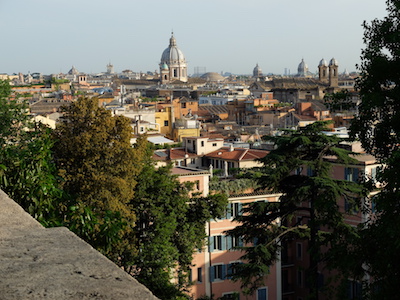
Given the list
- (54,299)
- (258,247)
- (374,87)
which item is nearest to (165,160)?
(258,247)

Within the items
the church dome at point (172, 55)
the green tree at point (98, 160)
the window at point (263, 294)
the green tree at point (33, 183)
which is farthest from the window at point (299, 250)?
the church dome at point (172, 55)

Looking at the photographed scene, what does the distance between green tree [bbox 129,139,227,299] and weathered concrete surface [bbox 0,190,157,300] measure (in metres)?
10.7

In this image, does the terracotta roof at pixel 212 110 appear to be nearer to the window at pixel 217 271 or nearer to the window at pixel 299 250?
the window at pixel 299 250

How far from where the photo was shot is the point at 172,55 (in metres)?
159

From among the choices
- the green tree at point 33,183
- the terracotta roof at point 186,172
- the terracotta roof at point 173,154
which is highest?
the green tree at point 33,183

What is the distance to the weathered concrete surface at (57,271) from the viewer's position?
1931 mm

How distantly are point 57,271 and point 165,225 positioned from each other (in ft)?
40.5

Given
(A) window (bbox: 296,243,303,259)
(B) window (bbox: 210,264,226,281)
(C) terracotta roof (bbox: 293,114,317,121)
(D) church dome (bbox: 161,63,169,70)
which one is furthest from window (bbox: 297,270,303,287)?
(D) church dome (bbox: 161,63,169,70)

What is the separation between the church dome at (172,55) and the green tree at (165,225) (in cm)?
14432

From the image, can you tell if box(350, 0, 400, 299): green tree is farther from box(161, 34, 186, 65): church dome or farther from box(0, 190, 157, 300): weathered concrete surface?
box(161, 34, 186, 65): church dome

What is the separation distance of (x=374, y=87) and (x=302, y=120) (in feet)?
154

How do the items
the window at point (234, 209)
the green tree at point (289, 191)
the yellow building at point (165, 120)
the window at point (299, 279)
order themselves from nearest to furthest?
the green tree at point (289, 191)
the window at point (234, 209)
the window at point (299, 279)
the yellow building at point (165, 120)

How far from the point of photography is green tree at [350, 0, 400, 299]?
21.6 feet

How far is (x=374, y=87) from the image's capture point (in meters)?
7.91
